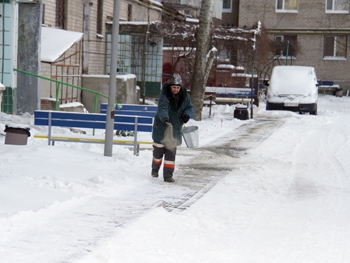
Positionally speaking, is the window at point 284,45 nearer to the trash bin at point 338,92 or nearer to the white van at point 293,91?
the trash bin at point 338,92

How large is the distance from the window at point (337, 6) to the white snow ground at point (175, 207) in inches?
1270

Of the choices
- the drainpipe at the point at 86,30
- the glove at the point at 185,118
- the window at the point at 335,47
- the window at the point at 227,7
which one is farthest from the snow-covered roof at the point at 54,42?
the window at the point at 227,7

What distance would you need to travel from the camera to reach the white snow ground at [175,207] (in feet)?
20.5

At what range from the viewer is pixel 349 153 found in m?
14.6

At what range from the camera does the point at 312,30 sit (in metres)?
44.9

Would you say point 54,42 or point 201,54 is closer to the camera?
point 54,42

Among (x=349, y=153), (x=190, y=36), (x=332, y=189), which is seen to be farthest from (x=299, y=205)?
(x=190, y=36)

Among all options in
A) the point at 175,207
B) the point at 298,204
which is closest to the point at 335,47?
the point at 298,204

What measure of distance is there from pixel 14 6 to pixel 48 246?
41.0 ft

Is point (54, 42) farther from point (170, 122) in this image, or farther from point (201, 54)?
point (170, 122)

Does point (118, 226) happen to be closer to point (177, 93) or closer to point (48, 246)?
point (48, 246)

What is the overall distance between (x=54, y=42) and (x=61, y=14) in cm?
381

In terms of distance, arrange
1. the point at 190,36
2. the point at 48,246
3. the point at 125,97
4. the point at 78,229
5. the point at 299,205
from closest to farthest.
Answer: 1. the point at 48,246
2. the point at 78,229
3. the point at 299,205
4. the point at 125,97
5. the point at 190,36

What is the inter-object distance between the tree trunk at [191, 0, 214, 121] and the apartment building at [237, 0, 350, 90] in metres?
24.0
